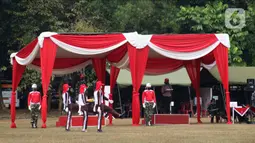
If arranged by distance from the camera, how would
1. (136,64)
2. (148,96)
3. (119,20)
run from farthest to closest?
(119,20)
(148,96)
(136,64)

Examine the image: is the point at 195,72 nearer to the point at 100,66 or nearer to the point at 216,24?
the point at 100,66

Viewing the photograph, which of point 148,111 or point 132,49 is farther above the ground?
point 132,49

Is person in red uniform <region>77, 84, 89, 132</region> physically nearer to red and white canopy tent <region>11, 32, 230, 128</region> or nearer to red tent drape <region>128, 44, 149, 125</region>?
red and white canopy tent <region>11, 32, 230, 128</region>

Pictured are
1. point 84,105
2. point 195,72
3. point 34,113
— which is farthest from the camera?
point 195,72

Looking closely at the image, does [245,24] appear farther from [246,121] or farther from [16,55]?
[16,55]

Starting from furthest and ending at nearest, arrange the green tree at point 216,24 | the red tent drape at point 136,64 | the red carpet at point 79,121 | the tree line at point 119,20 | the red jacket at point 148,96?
the green tree at point 216,24, the tree line at point 119,20, the red jacket at point 148,96, the red carpet at point 79,121, the red tent drape at point 136,64

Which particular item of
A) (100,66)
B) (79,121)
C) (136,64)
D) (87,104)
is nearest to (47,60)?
(79,121)

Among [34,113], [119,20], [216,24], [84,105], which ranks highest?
[119,20]

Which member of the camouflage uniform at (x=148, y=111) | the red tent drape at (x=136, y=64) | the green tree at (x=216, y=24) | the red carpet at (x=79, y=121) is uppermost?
the green tree at (x=216, y=24)

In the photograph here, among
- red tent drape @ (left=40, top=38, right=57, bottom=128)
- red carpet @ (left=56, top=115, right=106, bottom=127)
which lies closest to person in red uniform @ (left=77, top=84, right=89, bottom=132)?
red tent drape @ (left=40, top=38, right=57, bottom=128)

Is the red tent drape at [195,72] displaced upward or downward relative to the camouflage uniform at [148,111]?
upward

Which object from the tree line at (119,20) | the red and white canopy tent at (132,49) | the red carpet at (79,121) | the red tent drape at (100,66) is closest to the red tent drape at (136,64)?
the red and white canopy tent at (132,49)

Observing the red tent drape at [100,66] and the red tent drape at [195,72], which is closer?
the red tent drape at [195,72]

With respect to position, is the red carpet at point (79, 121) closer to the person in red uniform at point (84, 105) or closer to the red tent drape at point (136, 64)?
the red tent drape at point (136, 64)
